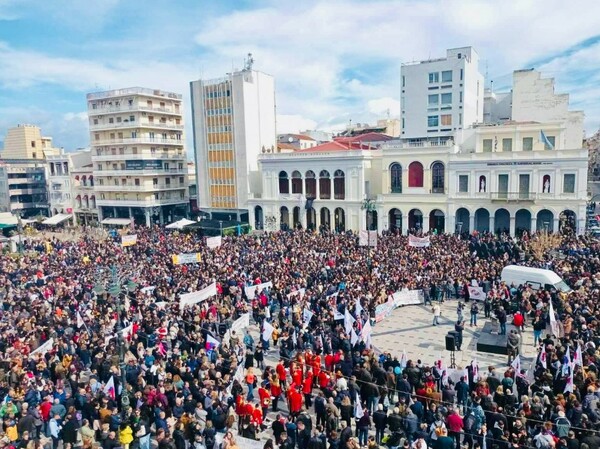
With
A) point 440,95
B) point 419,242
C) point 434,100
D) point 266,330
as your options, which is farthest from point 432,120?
point 266,330

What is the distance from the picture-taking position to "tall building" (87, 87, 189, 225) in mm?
56562

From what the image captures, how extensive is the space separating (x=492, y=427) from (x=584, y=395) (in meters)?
2.85

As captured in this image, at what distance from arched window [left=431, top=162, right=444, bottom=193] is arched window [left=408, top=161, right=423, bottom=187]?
100 cm

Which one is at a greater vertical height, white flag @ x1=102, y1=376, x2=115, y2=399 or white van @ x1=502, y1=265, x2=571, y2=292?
white van @ x1=502, y1=265, x2=571, y2=292

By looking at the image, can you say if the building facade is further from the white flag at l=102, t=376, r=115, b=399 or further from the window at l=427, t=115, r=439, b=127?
the white flag at l=102, t=376, r=115, b=399

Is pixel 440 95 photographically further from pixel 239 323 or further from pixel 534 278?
pixel 239 323

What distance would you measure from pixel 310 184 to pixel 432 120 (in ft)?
51.1

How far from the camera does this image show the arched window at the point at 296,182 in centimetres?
4781

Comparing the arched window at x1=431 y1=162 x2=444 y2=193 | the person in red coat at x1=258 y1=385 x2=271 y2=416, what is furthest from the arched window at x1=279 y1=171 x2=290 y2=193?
the person in red coat at x1=258 y1=385 x2=271 y2=416

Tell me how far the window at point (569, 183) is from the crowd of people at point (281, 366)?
10113 mm

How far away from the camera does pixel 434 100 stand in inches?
2020

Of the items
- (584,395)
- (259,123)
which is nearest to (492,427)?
(584,395)

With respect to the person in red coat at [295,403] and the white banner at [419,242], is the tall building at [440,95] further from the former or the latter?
the person in red coat at [295,403]

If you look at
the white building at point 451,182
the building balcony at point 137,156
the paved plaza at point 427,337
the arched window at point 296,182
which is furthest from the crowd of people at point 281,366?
the building balcony at point 137,156
